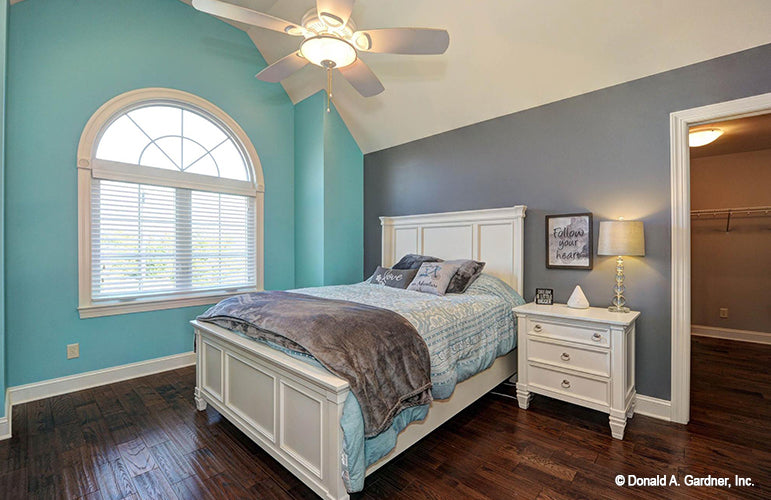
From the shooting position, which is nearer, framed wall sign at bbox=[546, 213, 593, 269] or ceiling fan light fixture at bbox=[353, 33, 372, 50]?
ceiling fan light fixture at bbox=[353, 33, 372, 50]

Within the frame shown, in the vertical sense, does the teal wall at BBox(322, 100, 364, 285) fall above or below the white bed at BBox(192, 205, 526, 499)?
above

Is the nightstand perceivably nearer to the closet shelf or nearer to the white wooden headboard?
the white wooden headboard

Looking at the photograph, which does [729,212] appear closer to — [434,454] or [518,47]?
[518,47]

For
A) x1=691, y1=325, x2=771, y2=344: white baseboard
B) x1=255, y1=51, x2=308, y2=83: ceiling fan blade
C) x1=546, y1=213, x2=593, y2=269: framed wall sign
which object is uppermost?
x1=255, y1=51, x2=308, y2=83: ceiling fan blade

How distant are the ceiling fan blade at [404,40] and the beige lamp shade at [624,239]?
67.0 inches

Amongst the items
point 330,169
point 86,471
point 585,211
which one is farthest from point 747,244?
point 86,471

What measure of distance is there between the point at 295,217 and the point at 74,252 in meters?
2.19

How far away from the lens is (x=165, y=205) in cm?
345

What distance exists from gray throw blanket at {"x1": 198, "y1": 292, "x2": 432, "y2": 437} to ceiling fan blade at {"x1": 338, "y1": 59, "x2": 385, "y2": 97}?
1.64 m

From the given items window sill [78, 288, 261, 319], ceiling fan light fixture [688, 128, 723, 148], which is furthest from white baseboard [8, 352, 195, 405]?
ceiling fan light fixture [688, 128, 723, 148]

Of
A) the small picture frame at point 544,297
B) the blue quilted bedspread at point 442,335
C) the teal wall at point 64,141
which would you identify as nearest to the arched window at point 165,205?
the teal wall at point 64,141

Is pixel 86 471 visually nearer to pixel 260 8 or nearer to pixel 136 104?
pixel 136 104

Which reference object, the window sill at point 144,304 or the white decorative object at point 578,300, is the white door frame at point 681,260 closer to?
the white decorative object at point 578,300

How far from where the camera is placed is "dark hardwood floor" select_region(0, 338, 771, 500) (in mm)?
1727
